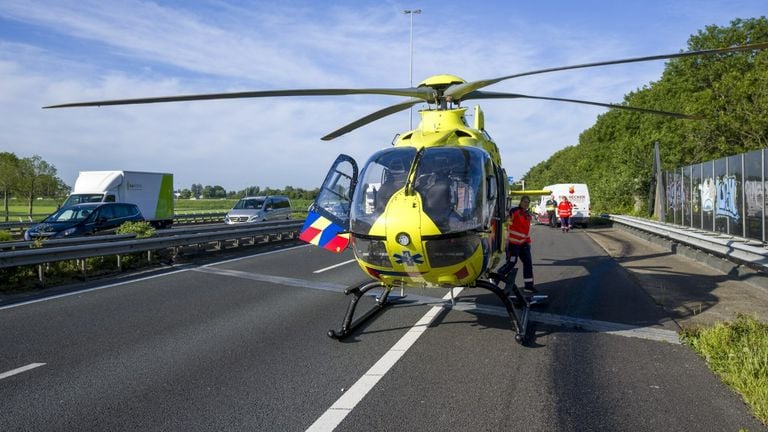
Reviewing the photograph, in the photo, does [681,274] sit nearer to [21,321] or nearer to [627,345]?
[627,345]

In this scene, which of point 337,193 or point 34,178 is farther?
point 34,178

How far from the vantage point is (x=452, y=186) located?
5.95 m

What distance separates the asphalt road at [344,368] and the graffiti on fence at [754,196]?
243 inches

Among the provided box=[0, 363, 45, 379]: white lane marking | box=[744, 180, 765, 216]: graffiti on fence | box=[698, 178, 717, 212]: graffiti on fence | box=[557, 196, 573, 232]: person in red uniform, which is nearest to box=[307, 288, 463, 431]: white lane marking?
box=[0, 363, 45, 379]: white lane marking

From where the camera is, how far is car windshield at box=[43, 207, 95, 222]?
1620 cm

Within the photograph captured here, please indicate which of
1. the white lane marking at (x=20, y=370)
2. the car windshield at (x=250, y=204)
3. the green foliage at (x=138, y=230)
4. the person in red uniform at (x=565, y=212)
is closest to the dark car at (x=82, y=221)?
the green foliage at (x=138, y=230)

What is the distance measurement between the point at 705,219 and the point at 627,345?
→ 14.8 meters

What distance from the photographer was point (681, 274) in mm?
11570

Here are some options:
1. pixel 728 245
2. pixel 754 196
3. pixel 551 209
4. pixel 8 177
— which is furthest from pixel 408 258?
pixel 8 177

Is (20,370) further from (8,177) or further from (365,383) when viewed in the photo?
(8,177)

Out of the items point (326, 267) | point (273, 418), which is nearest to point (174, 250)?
point (326, 267)

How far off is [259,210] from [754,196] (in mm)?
20543

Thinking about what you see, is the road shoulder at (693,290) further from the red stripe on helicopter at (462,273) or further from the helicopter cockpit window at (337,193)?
the helicopter cockpit window at (337,193)

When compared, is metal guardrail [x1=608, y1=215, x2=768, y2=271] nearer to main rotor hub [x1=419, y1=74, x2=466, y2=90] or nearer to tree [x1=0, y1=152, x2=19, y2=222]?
main rotor hub [x1=419, y1=74, x2=466, y2=90]
